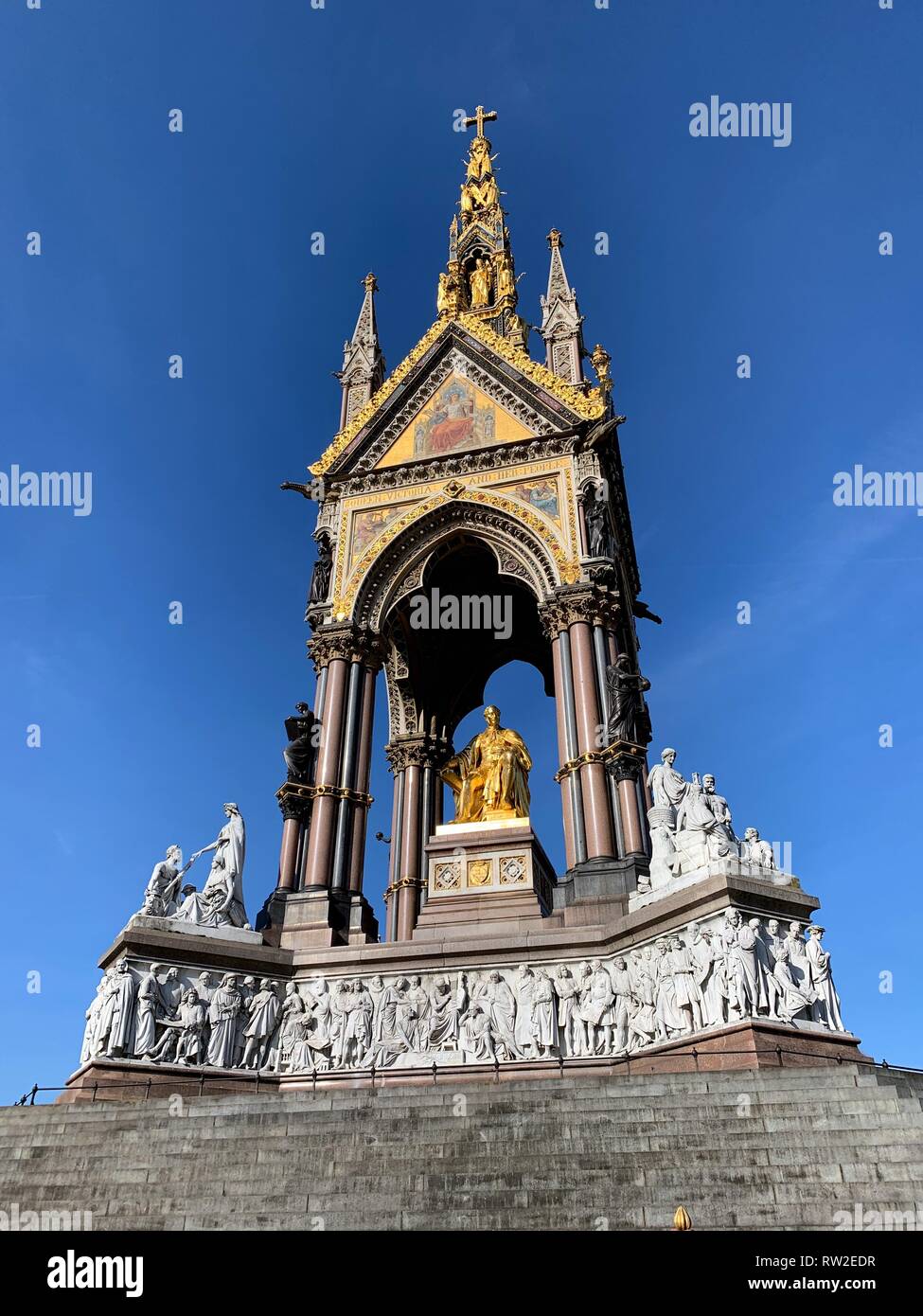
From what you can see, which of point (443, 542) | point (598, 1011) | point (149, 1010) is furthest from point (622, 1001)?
point (443, 542)

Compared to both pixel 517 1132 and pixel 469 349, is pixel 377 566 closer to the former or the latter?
pixel 469 349

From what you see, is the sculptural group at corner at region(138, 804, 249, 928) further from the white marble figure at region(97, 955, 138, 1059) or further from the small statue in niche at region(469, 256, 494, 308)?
the small statue in niche at region(469, 256, 494, 308)

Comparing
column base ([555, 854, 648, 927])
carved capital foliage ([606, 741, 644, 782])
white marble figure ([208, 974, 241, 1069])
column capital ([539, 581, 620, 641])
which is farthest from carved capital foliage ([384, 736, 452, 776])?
white marble figure ([208, 974, 241, 1069])

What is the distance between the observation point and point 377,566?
71.6 feet

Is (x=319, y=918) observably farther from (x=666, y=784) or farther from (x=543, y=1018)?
(x=666, y=784)

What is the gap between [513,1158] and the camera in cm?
903

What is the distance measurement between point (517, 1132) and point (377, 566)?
46.8ft

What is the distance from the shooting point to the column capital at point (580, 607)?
774 inches

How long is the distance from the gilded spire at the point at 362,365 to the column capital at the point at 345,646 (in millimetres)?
7073

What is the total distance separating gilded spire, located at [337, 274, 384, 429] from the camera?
84.6 feet

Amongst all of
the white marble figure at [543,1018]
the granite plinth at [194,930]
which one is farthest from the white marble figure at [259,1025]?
the white marble figure at [543,1018]

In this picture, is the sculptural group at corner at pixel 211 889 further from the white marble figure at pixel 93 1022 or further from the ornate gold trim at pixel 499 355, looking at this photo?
the ornate gold trim at pixel 499 355
